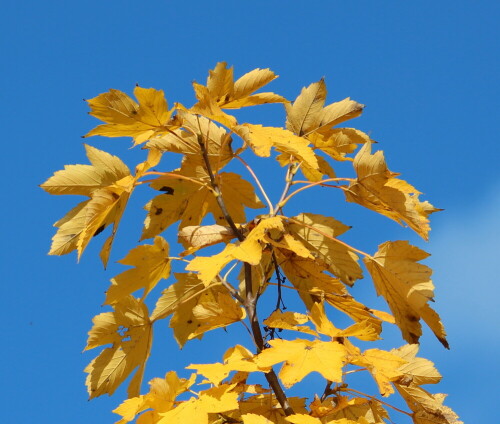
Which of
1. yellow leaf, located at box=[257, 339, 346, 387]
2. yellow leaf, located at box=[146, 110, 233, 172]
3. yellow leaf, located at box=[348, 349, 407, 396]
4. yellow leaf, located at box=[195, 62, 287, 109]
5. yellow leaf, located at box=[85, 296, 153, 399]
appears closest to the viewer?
yellow leaf, located at box=[257, 339, 346, 387]

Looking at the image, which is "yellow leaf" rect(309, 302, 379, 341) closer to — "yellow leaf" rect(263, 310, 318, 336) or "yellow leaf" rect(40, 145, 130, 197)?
"yellow leaf" rect(263, 310, 318, 336)

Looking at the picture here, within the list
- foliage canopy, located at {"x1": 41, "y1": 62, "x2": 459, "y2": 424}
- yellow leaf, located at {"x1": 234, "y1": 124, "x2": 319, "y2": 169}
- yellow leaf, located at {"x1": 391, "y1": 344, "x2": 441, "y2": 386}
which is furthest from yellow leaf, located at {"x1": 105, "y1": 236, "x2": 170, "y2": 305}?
yellow leaf, located at {"x1": 391, "y1": 344, "x2": 441, "y2": 386}

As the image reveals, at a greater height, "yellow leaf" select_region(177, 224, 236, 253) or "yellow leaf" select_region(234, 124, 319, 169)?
"yellow leaf" select_region(234, 124, 319, 169)

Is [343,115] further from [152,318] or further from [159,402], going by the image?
[159,402]

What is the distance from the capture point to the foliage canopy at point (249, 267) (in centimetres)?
138

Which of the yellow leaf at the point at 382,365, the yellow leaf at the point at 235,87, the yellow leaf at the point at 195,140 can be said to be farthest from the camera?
the yellow leaf at the point at 195,140

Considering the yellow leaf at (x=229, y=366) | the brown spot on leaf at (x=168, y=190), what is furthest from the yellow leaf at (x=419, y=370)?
the brown spot on leaf at (x=168, y=190)

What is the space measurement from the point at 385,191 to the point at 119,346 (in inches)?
31.0

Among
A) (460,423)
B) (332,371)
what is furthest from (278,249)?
(460,423)

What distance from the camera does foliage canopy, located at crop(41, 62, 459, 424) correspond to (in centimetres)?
138

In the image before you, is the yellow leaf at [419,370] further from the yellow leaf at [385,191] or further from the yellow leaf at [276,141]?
the yellow leaf at [276,141]

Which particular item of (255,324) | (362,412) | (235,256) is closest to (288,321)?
(255,324)

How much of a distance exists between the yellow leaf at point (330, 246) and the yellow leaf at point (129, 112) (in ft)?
1.49

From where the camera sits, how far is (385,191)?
1532 mm
